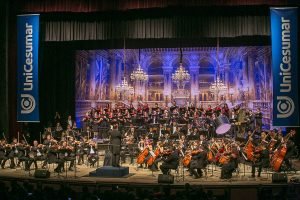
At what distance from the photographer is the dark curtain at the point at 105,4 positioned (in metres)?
14.8

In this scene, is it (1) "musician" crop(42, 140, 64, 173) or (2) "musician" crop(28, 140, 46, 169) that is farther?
(2) "musician" crop(28, 140, 46, 169)

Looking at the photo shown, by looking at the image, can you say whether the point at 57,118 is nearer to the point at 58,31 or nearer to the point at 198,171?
the point at 58,31

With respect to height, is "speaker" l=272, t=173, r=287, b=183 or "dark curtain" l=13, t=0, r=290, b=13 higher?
"dark curtain" l=13, t=0, r=290, b=13

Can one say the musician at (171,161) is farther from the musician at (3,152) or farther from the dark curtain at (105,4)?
the musician at (3,152)

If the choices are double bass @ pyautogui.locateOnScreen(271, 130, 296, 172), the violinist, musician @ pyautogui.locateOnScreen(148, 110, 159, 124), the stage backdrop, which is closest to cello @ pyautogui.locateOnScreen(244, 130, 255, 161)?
double bass @ pyautogui.locateOnScreen(271, 130, 296, 172)

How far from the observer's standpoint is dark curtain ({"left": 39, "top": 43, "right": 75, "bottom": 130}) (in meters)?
19.5

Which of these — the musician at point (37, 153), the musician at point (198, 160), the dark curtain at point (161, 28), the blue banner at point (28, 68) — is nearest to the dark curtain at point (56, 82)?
the dark curtain at point (161, 28)

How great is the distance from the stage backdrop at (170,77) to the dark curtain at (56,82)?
2.20 feet

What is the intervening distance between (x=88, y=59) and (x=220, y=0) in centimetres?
1011

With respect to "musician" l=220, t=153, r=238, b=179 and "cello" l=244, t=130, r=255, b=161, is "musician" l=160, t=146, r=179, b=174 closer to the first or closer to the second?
"musician" l=220, t=153, r=238, b=179

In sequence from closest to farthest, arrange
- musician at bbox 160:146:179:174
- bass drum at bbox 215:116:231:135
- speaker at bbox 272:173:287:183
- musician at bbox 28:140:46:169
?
speaker at bbox 272:173:287:183
musician at bbox 160:146:179:174
musician at bbox 28:140:46:169
bass drum at bbox 215:116:231:135

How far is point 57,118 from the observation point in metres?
20.1

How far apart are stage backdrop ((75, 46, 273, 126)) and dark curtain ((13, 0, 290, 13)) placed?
5718 millimetres

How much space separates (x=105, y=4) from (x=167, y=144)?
5.85 meters
